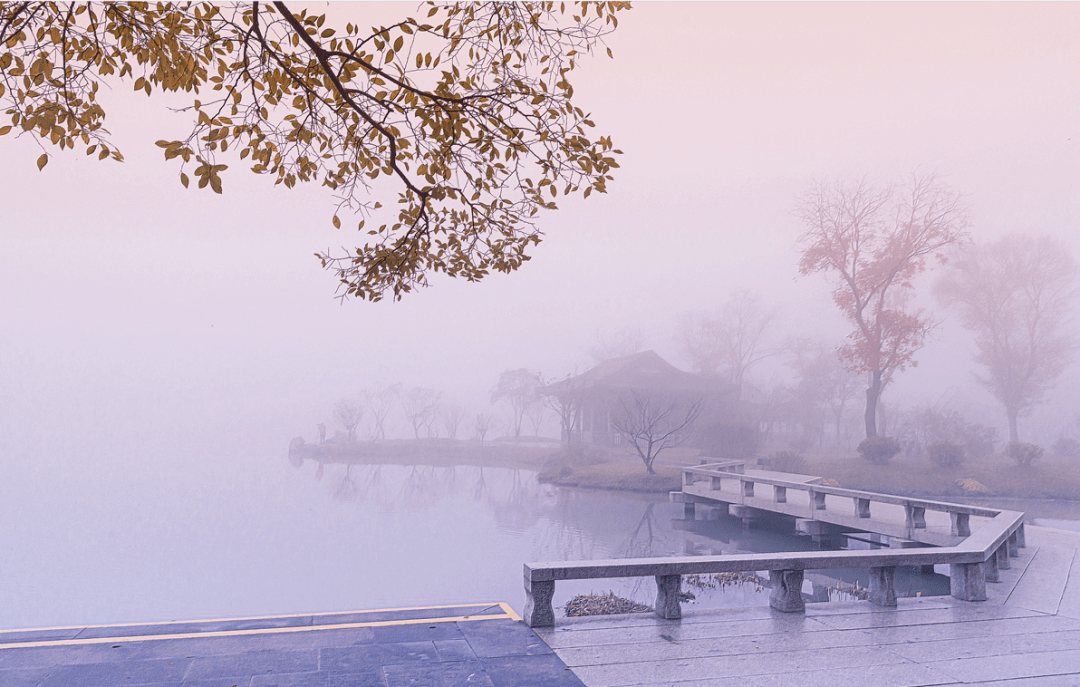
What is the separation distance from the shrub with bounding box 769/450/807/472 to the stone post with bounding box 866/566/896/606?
30001mm

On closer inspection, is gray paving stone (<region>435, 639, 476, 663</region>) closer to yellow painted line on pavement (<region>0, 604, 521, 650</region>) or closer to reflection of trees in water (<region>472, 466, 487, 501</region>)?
yellow painted line on pavement (<region>0, 604, 521, 650</region>)

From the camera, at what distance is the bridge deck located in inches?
198

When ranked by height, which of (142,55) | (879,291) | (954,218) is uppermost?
(954,218)

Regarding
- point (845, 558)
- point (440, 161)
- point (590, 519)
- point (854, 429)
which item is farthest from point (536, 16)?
point (854, 429)

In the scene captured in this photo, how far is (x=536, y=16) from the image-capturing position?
604 centimetres

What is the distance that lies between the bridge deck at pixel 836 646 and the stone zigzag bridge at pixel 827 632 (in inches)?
0.6

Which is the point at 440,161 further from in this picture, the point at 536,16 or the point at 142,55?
the point at 142,55

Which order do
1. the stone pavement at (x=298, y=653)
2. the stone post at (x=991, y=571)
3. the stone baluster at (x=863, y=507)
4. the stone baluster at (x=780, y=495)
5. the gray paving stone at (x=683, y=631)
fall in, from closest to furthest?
the stone pavement at (x=298, y=653), the gray paving stone at (x=683, y=631), the stone post at (x=991, y=571), the stone baluster at (x=863, y=507), the stone baluster at (x=780, y=495)

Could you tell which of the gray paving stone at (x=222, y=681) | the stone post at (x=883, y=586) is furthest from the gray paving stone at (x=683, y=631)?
the gray paving stone at (x=222, y=681)

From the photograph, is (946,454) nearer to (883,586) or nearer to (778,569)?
(883,586)

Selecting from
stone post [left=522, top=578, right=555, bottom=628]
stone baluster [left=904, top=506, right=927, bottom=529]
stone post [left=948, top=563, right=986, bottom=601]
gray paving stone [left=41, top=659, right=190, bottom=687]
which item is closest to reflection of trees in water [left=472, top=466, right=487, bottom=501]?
stone baluster [left=904, top=506, right=927, bottom=529]

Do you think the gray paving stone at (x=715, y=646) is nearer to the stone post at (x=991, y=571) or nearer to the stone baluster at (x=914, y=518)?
the stone post at (x=991, y=571)

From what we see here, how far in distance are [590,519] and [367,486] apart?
936 inches

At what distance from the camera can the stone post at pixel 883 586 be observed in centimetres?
694
